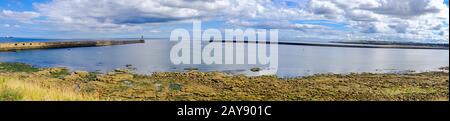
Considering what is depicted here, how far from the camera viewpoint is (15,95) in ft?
46.3

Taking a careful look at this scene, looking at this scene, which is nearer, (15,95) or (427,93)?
(15,95)

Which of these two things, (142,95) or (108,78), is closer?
(142,95)

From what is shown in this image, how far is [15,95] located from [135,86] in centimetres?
1171

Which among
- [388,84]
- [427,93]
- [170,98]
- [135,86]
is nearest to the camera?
[170,98]

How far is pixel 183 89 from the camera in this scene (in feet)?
79.3

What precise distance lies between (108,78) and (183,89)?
298 inches
